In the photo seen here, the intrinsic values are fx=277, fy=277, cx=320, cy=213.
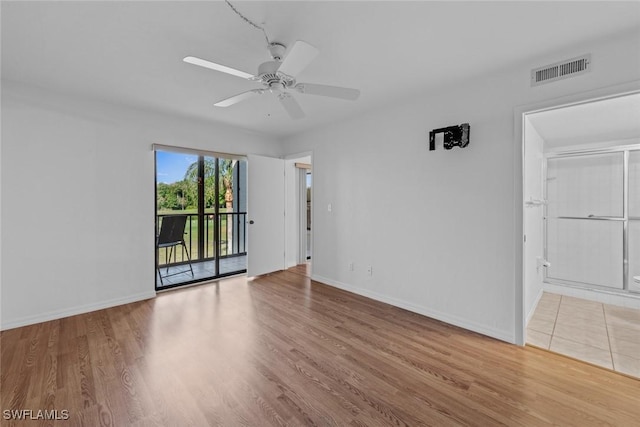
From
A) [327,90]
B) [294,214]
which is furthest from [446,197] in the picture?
[294,214]

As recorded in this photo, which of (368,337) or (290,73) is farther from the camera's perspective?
(368,337)

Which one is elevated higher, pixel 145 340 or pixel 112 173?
pixel 112 173

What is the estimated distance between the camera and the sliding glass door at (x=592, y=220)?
3.62 m

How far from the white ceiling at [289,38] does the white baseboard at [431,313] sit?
2.43 metres

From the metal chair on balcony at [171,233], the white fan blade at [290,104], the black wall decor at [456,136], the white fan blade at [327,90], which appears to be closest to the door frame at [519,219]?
the black wall decor at [456,136]

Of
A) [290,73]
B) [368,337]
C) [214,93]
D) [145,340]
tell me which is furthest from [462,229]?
[145,340]

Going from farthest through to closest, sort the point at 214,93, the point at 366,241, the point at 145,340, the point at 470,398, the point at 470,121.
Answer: the point at 366,241 < the point at 214,93 < the point at 470,121 < the point at 145,340 < the point at 470,398

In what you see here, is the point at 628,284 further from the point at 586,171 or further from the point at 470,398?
the point at 470,398

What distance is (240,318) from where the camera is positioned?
120 inches

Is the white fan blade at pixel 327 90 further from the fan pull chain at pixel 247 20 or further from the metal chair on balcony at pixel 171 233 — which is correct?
the metal chair on balcony at pixel 171 233

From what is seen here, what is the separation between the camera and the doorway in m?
4.43

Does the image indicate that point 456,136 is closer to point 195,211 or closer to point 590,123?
point 590,123

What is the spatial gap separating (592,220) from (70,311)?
677 cm

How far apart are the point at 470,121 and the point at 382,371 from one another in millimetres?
2452
